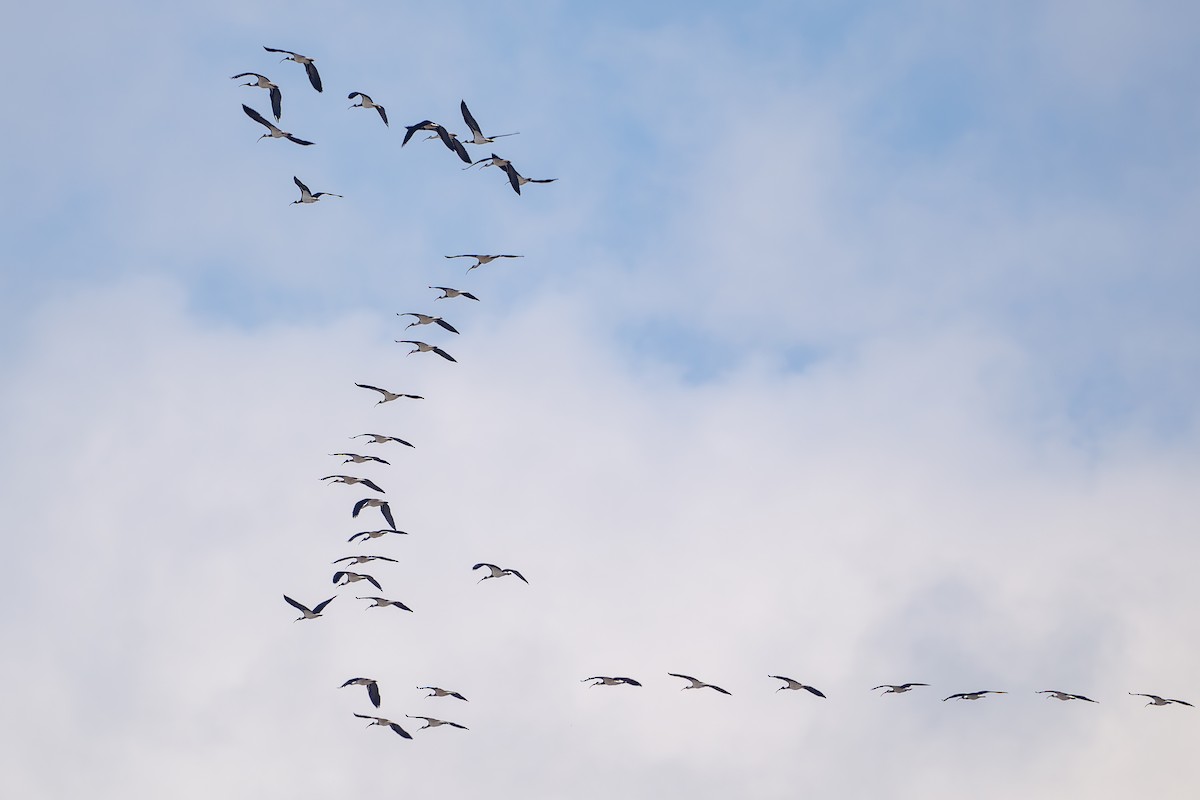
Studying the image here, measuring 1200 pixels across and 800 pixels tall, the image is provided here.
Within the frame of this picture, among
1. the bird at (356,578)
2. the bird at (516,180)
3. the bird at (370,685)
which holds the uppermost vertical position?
the bird at (516,180)

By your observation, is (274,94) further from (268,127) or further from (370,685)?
(370,685)

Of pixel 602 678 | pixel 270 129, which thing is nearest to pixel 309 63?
pixel 270 129

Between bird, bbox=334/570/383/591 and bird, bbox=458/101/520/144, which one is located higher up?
bird, bbox=458/101/520/144

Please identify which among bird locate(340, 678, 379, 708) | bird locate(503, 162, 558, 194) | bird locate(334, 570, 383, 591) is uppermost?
bird locate(503, 162, 558, 194)

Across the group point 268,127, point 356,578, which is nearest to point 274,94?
point 268,127

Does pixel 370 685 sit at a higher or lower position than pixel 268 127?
lower

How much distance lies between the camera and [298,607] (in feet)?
346

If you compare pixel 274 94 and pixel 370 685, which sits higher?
pixel 274 94

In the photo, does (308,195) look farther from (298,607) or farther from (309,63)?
(298,607)

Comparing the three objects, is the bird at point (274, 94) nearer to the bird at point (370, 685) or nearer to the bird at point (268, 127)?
the bird at point (268, 127)

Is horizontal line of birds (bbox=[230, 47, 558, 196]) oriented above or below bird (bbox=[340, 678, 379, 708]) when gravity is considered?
above

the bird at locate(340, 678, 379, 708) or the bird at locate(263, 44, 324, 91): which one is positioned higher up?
the bird at locate(263, 44, 324, 91)

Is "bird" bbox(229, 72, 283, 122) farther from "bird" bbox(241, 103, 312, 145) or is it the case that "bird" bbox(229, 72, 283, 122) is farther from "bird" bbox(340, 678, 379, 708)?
"bird" bbox(340, 678, 379, 708)

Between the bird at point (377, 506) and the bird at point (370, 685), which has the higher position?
the bird at point (377, 506)
